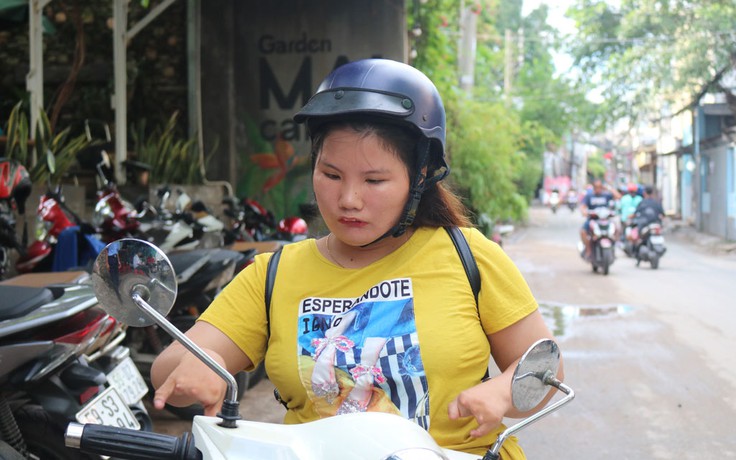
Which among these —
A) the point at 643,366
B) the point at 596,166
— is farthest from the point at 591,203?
the point at 596,166

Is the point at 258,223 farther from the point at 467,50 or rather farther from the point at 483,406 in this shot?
the point at 467,50

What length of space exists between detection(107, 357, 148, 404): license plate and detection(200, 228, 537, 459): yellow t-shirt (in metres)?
1.87

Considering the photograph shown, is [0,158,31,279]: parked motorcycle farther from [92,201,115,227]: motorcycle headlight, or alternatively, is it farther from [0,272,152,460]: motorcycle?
[0,272,152,460]: motorcycle

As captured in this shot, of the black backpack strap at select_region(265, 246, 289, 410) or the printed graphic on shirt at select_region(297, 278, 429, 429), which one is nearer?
the printed graphic on shirt at select_region(297, 278, 429, 429)

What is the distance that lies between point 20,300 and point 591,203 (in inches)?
510

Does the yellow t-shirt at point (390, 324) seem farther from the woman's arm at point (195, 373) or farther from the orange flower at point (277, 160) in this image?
the orange flower at point (277, 160)

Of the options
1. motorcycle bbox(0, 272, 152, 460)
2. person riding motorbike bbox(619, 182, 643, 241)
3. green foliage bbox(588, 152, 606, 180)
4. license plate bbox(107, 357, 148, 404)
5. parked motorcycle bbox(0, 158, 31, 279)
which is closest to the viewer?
motorcycle bbox(0, 272, 152, 460)

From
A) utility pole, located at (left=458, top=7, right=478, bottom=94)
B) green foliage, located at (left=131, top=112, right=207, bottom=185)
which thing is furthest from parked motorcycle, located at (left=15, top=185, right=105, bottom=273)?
utility pole, located at (left=458, top=7, right=478, bottom=94)

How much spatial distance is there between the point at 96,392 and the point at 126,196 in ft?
17.9

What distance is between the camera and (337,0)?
1243 cm

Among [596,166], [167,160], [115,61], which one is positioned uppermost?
[596,166]

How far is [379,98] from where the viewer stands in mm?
1830

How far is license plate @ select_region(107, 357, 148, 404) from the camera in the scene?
3.74 meters

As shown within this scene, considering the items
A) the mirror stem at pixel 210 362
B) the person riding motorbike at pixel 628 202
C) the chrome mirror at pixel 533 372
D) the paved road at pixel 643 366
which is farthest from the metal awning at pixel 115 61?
the person riding motorbike at pixel 628 202
